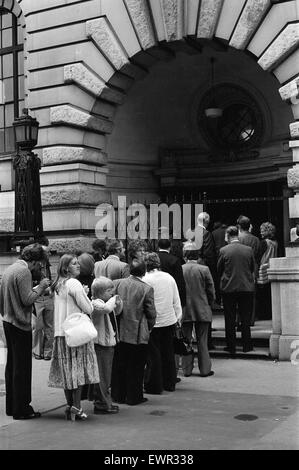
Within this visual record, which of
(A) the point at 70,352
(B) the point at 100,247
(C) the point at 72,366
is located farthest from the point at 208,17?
(C) the point at 72,366

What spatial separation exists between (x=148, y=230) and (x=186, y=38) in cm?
440

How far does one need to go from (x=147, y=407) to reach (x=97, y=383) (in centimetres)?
87

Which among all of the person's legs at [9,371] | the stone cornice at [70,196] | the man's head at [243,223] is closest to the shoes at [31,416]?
the person's legs at [9,371]

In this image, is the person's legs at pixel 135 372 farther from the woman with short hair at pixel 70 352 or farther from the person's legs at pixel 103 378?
the woman with short hair at pixel 70 352

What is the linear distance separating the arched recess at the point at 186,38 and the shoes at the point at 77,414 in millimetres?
5844

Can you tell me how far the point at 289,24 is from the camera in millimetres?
12898

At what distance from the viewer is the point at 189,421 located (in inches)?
316

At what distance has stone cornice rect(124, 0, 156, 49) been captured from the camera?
1449cm

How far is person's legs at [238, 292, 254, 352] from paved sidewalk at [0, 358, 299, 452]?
1.24 m

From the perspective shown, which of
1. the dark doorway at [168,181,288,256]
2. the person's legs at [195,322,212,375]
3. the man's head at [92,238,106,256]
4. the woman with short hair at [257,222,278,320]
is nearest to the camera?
the person's legs at [195,322,212,375]

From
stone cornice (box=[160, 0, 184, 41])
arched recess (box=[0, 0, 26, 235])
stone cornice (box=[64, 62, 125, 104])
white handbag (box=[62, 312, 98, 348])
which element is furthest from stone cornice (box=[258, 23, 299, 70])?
white handbag (box=[62, 312, 98, 348])

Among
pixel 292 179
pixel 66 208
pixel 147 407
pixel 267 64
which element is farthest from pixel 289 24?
pixel 147 407

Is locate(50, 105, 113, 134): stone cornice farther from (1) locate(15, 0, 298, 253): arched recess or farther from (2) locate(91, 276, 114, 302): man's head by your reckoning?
(2) locate(91, 276, 114, 302): man's head

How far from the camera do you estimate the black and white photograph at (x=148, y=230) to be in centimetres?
823
